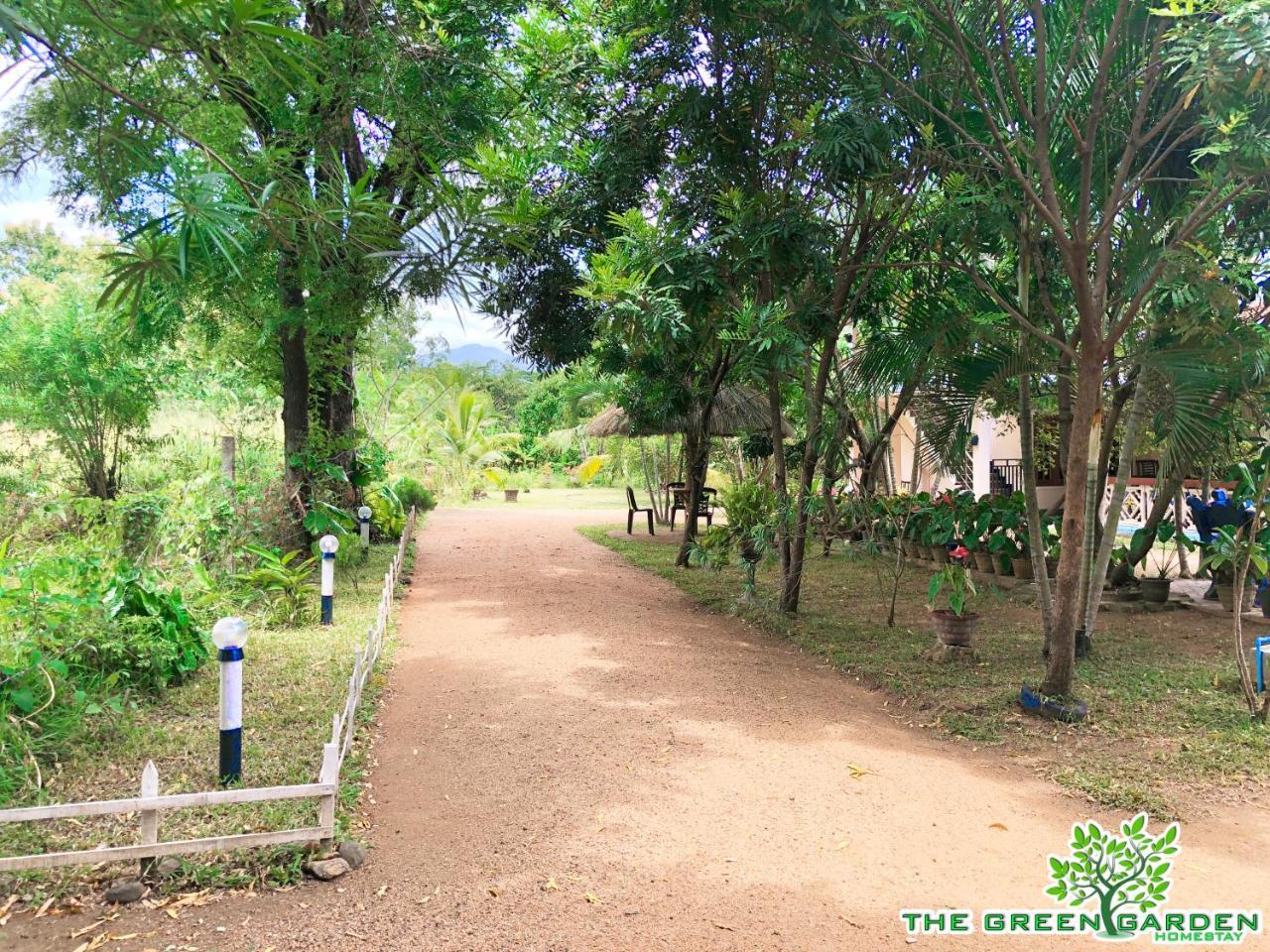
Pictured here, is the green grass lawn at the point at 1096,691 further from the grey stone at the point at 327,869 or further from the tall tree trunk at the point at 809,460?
the grey stone at the point at 327,869

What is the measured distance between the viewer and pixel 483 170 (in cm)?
519

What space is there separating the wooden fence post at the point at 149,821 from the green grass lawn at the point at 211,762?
11 cm

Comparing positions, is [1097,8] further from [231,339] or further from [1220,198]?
[231,339]

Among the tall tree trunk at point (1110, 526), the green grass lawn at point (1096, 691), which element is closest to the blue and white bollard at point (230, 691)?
the green grass lawn at point (1096, 691)

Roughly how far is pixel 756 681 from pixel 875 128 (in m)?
3.87

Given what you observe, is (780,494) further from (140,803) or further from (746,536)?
(140,803)

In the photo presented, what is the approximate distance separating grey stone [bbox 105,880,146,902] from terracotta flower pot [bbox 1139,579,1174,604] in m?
8.76

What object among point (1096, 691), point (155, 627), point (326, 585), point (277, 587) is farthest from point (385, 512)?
point (1096, 691)

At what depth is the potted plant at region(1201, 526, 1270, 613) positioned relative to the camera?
510cm

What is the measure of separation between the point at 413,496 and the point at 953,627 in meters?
14.7

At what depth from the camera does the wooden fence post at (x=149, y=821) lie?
2994 millimetres

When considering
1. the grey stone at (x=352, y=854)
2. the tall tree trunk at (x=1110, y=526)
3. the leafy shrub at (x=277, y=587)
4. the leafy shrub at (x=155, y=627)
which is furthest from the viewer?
the leafy shrub at (x=277, y=587)

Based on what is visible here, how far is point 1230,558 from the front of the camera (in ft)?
17.7

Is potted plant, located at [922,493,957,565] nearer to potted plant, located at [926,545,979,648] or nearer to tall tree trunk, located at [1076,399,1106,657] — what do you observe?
tall tree trunk, located at [1076,399,1106,657]
